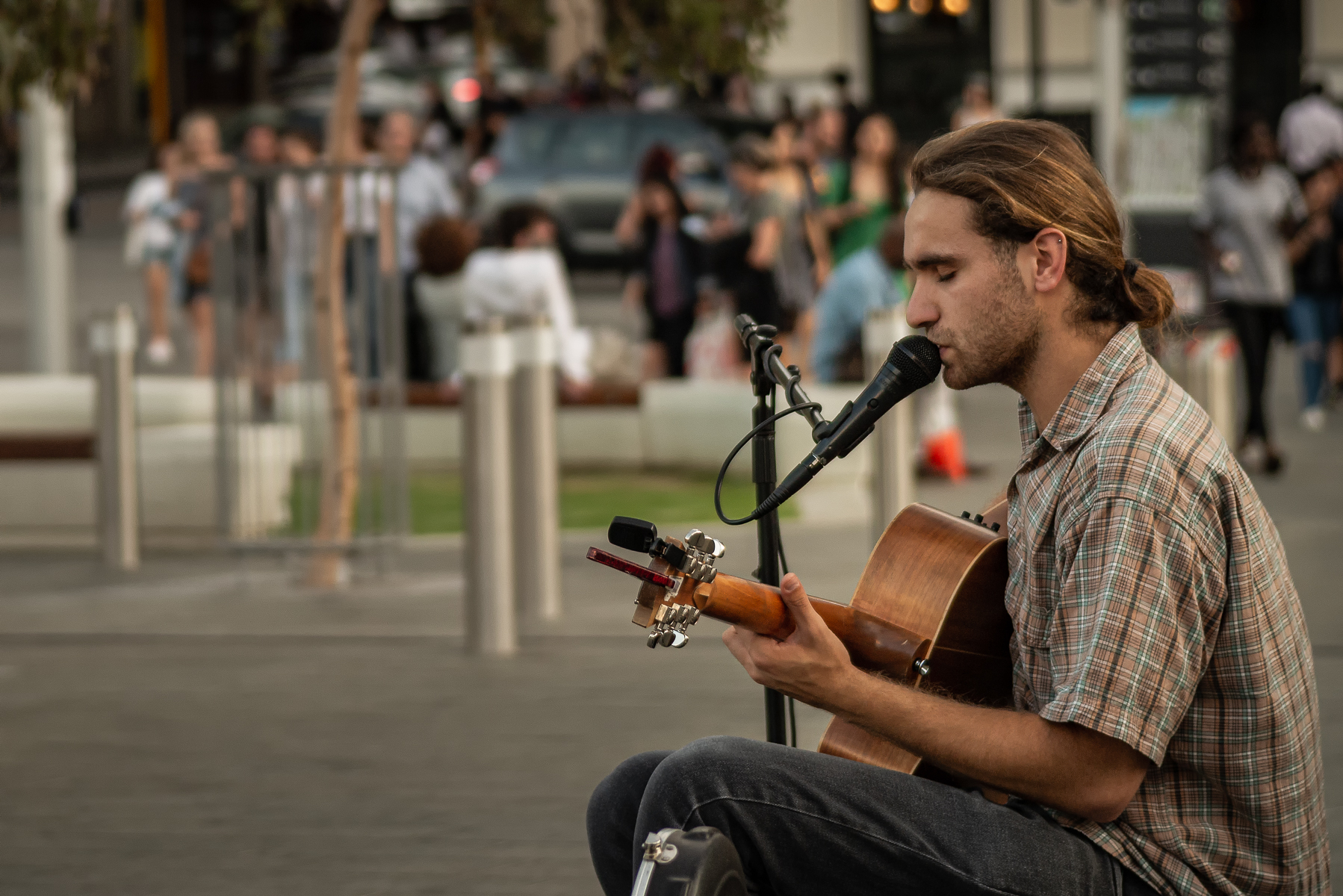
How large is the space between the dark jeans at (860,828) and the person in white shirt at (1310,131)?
16.6 metres

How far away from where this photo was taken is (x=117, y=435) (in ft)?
28.3

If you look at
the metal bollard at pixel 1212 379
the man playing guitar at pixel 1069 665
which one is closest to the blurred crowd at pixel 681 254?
the metal bollard at pixel 1212 379

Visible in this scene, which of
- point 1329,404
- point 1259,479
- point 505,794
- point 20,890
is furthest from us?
point 1329,404

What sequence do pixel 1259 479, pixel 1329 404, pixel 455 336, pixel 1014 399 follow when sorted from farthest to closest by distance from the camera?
pixel 1014 399 → pixel 1329 404 → pixel 455 336 → pixel 1259 479

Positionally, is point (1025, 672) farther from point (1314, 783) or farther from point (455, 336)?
point (455, 336)

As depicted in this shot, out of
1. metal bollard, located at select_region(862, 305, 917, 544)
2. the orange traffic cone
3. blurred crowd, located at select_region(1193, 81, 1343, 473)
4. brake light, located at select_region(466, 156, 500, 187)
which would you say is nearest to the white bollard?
blurred crowd, located at select_region(1193, 81, 1343, 473)

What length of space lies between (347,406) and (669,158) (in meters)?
5.62

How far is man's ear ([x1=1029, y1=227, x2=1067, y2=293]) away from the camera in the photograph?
100 inches

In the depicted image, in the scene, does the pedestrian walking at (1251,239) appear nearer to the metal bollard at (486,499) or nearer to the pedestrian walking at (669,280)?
the pedestrian walking at (669,280)

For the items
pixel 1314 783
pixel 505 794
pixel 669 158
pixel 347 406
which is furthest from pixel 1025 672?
pixel 669 158

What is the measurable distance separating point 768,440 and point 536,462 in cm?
395

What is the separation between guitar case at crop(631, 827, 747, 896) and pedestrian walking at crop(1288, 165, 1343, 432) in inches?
411

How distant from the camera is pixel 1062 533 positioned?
2.48 m

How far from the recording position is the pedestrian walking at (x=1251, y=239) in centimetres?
1095
